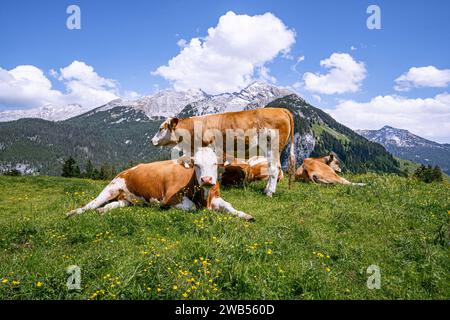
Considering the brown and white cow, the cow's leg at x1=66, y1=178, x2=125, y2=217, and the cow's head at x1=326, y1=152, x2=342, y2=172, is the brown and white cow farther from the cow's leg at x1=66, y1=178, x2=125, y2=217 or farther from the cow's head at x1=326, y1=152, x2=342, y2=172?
the cow's head at x1=326, y1=152, x2=342, y2=172

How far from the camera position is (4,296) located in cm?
521

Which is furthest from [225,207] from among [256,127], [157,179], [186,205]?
[256,127]

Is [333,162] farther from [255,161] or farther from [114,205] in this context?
[114,205]

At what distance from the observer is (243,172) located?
15.8 metres

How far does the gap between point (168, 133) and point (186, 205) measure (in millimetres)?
7078

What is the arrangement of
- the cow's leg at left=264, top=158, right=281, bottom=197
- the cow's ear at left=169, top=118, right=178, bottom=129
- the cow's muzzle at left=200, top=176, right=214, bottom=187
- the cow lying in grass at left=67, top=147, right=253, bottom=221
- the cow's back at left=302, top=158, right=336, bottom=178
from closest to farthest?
the cow's muzzle at left=200, top=176, right=214, bottom=187 → the cow lying in grass at left=67, top=147, right=253, bottom=221 → the cow's leg at left=264, top=158, right=281, bottom=197 → the cow's ear at left=169, top=118, right=178, bottom=129 → the cow's back at left=302, top=158, right=336, bottom=178

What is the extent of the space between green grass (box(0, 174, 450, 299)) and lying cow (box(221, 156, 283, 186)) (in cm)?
388

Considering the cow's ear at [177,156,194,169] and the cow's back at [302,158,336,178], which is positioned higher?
the cow's ear at [177,156,194,169]

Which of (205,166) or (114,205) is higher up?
(205,166)

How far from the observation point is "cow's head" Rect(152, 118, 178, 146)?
54.2ft

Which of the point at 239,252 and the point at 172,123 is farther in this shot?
the point at 172,123

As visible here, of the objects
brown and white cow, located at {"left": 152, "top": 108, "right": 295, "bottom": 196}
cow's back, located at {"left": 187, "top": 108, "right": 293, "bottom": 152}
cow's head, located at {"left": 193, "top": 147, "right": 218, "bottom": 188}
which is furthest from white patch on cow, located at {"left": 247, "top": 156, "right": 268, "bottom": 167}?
cow's head, located at {"left": 193, "top": 147, "right": 218, "bottom": 188}
